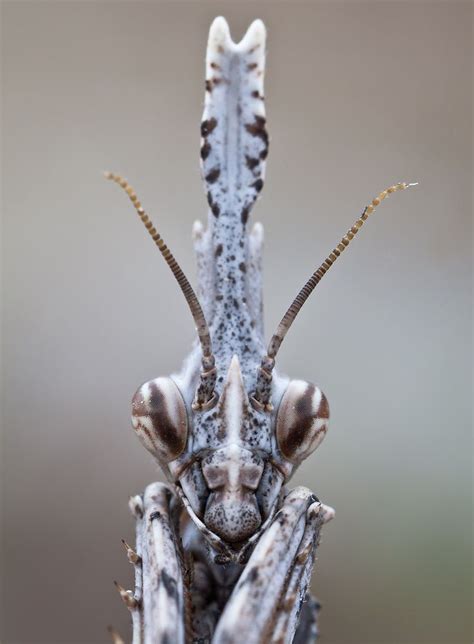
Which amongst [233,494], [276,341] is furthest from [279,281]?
[233,494]

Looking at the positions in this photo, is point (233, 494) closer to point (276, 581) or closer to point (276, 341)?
point (276, 581)

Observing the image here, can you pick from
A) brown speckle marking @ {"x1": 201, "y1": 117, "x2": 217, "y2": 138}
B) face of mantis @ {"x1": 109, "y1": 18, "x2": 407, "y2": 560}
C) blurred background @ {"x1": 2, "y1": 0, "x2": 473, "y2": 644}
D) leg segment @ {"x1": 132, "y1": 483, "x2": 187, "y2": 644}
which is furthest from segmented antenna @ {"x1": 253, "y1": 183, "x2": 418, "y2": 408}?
blurred background @ {"x1": 2, "y1": 0, "x2": 473, "y2": 644}

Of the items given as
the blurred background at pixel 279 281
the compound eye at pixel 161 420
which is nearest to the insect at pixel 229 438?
the compound eye at pixel 161 420

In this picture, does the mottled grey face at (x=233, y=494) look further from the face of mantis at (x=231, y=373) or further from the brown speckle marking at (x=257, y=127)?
the brown speckle marking at (x=257, y=127)

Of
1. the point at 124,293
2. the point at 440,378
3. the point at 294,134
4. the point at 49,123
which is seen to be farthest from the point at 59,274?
the point at 440,378

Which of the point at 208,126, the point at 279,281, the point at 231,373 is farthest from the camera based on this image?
the point at 279,281

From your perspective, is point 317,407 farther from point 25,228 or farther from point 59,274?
point 25,228
